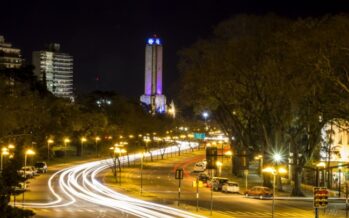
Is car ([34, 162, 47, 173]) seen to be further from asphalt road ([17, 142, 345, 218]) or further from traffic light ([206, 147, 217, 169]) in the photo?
traffic light ([206, 147, 217, 169])

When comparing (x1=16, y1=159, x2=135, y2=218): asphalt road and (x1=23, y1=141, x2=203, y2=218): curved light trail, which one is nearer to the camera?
(x1=16, y1=159, x2=135, y2=218): asphalt road

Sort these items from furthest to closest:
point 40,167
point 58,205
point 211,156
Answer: point 40,167
point 58,205
point 211,156

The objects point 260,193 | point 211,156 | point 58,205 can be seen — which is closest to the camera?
point 211,156

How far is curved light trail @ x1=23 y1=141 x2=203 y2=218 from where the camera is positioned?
166 feet

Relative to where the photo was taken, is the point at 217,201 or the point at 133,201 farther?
the point at 217,201

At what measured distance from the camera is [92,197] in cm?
6081

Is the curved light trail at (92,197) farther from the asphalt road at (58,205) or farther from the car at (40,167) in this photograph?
the car at (40,167)

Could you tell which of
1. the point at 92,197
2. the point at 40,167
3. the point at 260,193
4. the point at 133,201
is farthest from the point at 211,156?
the point at 40,167

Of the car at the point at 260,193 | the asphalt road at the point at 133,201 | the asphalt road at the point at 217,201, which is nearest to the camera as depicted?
the asphalt road at the point at 133,201

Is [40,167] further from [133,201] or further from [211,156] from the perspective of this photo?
[211,156]

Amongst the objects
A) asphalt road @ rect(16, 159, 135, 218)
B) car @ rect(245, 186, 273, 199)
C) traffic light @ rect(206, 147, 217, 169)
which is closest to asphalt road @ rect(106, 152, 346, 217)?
car @ rect(245, 186, 273, 199)

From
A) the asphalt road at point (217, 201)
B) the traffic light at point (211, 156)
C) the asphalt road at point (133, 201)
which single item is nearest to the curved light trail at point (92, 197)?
the asphalt road at point (133, 201)

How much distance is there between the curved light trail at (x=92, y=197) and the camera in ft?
166

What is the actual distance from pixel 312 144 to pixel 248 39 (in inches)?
498
